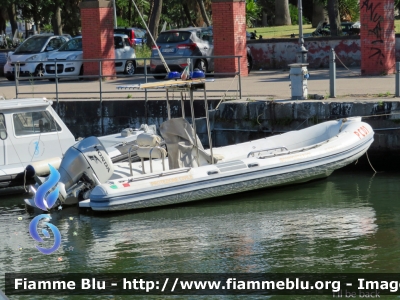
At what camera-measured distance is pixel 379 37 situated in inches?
926

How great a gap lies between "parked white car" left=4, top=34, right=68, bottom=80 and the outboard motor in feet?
44.8

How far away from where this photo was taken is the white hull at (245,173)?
13.9 metres

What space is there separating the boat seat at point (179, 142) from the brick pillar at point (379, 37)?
10076mm

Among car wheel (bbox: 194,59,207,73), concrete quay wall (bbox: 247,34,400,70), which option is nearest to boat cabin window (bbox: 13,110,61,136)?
car wheel (bbox: 194,59,207,73)

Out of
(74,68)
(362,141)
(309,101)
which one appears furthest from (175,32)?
(362,141)

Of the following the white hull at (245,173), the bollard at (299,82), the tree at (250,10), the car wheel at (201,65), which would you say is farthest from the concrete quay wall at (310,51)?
the tree at (250,10)

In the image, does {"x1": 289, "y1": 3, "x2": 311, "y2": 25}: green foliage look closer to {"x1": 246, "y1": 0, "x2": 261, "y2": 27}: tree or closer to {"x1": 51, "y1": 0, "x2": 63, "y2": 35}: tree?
{"x1": 246, "y1": 0, "x2": 261, "y2": 27}: tree

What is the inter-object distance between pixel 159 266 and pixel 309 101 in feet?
24.8

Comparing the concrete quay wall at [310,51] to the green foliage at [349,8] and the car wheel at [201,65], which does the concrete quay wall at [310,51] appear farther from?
the green foliage at [349,8]

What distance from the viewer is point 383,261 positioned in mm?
10836

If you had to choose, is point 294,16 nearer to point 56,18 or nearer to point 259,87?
point 56,18

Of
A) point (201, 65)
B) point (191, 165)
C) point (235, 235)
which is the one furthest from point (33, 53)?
point (235, 235)

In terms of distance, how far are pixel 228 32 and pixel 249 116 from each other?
7.80 m

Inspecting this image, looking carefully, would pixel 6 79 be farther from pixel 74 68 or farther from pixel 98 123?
pixel 98 123
